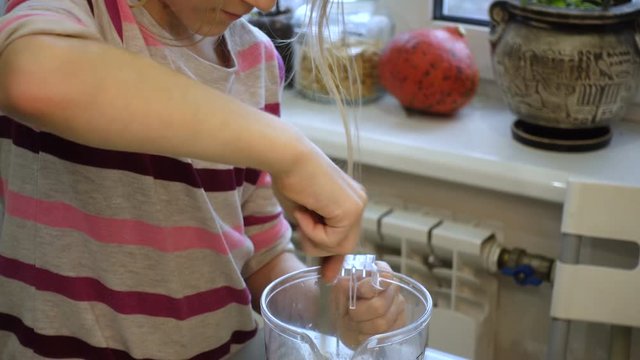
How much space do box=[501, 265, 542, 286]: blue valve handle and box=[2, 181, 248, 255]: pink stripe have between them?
0.44m

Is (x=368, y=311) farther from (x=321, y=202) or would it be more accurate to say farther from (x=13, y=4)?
(x=13, y=4)

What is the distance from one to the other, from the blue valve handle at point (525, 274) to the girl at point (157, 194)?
299mm

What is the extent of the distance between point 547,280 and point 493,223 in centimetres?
10

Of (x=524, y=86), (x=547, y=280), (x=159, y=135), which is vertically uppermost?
(x=159, y=135)

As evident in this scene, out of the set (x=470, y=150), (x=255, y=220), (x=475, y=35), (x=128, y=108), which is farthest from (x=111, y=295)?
(x=475, y=35)

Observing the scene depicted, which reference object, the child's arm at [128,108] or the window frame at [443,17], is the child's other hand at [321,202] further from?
the window frame at [443,17]

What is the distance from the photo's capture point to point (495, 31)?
1.05 m

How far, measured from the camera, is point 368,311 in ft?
2.18

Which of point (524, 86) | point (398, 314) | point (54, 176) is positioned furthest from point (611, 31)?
point (54, 176)

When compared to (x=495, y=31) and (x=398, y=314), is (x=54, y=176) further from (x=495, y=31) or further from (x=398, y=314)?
(x=495, y=31)

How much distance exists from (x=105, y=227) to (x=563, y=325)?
0.52 m

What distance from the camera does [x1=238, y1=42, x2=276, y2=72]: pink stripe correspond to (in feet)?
2.69

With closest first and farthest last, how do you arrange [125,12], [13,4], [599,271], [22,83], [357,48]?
[22,83] → [13,4] → [125,12] → [599,271] → [357,48]

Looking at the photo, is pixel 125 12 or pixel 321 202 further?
pixel 125 12
